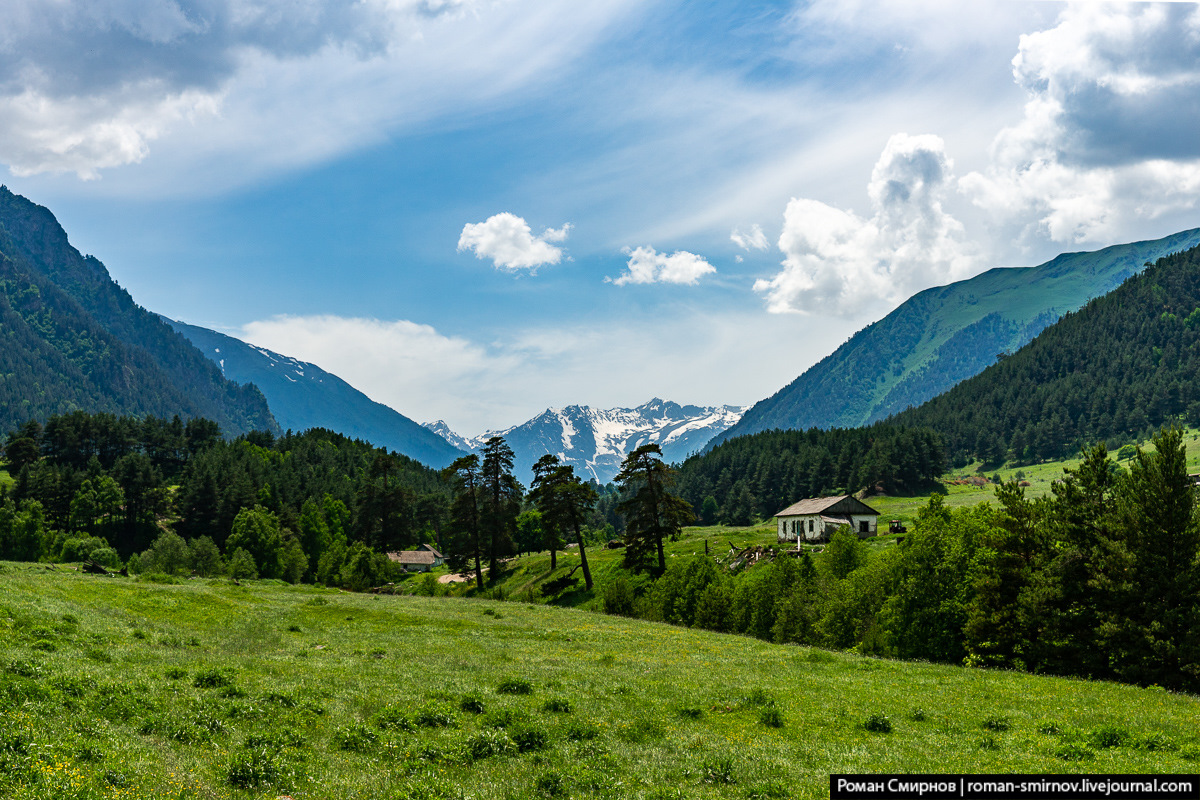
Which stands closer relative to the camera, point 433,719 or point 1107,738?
point 1107,738

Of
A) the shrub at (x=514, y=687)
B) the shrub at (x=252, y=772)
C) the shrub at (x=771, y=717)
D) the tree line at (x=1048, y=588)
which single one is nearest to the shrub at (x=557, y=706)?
the shrub at (x=514, y=687)

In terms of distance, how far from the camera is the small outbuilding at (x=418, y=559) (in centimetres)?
15862

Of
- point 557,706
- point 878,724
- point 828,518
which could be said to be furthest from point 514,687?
point 828,518

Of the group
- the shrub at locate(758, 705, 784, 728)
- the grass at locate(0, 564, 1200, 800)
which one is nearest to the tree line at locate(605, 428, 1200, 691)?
the grass at locate(0, 564, 1200, 800)

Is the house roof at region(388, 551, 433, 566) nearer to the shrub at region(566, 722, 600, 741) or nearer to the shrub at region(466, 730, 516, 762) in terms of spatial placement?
the shrub at region(566, 722, 600, 741)

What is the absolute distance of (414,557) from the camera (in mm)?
163125

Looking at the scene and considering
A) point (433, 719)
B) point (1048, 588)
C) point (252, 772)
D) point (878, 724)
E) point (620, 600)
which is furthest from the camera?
point (620, 600)

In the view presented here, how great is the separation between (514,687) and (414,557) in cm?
14724

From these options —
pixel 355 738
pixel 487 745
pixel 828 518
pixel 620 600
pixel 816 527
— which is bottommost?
pixel 620 600

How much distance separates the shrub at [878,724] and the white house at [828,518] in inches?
3385

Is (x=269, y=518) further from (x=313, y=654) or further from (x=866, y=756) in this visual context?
(x=866, y=756)

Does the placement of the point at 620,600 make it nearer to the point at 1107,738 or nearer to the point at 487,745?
the point at 1107,738

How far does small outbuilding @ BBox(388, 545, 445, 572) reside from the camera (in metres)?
159

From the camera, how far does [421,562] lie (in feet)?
532
